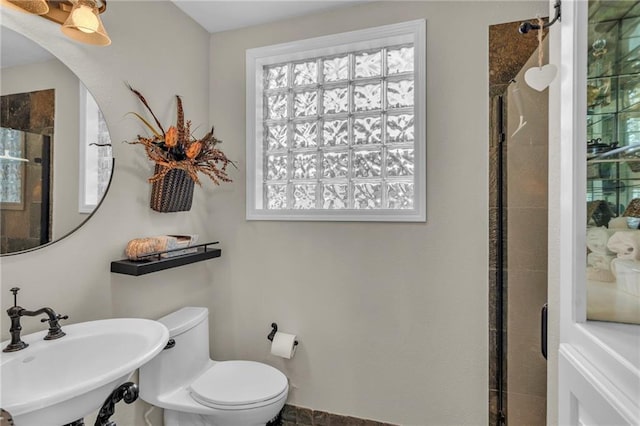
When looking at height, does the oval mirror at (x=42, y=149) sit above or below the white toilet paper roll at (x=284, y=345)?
above

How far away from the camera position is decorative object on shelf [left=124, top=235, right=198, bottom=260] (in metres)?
1.59

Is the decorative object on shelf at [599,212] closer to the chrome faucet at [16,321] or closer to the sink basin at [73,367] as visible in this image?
the sink basin at [73,367]

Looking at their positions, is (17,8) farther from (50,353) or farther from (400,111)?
(400,111)

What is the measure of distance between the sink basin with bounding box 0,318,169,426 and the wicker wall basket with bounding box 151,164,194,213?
26.7 inches

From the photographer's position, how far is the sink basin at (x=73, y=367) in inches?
32.8

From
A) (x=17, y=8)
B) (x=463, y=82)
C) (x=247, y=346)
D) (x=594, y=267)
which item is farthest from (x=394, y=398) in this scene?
(x=17, y=8)

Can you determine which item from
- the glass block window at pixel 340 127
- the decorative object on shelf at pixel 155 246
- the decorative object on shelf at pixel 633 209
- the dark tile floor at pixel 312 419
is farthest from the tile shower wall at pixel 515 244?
the decorative object on shelf at pixel 155 246

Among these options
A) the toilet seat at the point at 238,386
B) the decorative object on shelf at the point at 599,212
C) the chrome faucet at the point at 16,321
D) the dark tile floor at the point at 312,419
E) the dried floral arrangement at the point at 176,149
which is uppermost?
the dried floral arrangement at the point at 176,149

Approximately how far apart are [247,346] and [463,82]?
2091 mm

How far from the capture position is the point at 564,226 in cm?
88

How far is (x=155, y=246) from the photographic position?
166 centimetres

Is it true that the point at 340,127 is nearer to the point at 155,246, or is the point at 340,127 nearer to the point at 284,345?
the point at 155,246

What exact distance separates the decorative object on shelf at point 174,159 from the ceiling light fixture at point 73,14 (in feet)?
1.12

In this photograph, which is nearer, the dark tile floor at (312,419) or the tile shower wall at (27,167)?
the tile shower wall at (27,167)
